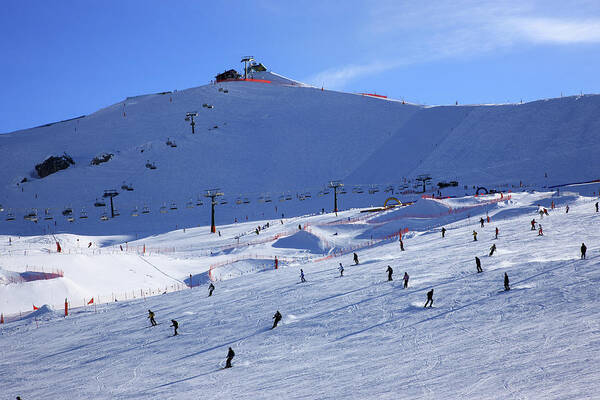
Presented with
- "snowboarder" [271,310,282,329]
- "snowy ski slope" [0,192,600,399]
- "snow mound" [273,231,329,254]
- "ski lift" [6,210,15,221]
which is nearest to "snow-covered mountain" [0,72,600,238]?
"ski lift" [6,210,15,221]

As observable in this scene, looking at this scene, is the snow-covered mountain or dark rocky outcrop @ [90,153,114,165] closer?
the snow-covered mountain

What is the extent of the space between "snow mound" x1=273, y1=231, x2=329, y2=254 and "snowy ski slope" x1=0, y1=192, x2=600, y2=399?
19.2 ft

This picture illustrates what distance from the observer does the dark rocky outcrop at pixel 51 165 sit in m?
81.5

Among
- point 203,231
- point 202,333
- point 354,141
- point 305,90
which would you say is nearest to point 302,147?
point 354,141

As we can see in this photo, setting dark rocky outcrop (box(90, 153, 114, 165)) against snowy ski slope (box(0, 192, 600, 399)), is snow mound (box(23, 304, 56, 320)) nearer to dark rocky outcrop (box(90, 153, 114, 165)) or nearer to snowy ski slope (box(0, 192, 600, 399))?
snowy ski slope (box(0, 192, 600, 399))

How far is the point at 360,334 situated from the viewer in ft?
61.4

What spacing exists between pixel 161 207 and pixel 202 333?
47277 millimetres

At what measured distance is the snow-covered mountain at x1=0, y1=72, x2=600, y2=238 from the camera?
65.9 metres

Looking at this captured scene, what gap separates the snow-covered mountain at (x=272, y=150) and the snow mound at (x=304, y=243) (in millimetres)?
19967

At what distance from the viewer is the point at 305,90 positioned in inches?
4284

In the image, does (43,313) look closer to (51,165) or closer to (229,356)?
(229,356)

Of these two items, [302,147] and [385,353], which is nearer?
[385,353]

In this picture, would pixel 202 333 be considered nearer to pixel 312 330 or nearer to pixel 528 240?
pixel 312 330

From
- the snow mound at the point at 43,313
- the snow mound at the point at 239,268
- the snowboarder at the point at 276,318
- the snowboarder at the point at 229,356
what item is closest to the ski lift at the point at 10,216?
the snow mound at the point at 239,268
